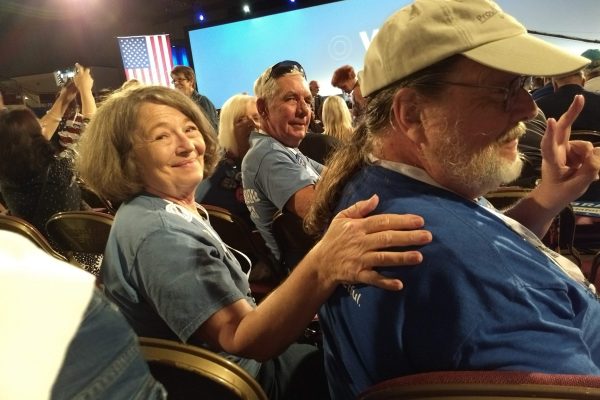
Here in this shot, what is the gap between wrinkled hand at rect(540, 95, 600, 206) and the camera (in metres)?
1.46

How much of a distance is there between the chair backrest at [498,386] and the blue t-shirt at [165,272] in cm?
62

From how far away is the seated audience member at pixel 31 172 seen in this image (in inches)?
111

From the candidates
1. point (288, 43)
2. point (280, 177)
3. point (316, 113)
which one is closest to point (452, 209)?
point (280, 177)

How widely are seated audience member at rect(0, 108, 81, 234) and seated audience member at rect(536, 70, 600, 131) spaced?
367cm

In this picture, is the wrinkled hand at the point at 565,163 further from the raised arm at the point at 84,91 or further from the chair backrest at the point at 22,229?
the raised arm at the point at 84,91

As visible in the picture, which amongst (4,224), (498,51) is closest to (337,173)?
(498,51)

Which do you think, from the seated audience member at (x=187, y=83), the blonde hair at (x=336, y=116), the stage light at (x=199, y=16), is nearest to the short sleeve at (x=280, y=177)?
the blonde hair at (x=336, y=116)

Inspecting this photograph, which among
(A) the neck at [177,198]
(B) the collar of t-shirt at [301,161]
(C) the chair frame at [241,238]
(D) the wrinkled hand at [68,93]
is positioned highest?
(D) the wrinkled hand at [68,93]

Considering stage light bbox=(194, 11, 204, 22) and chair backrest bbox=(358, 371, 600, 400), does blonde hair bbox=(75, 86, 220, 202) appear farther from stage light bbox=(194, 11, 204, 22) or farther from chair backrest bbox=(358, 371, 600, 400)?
stage light bbox=(194, 11, 204, 22)

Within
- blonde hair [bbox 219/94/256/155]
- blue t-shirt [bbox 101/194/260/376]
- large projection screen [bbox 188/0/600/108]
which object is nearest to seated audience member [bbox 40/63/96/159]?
blonde hair [bbox 219/94/256/155]

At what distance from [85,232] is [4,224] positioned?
426 mm

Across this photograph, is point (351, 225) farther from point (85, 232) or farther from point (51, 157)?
point (51, 157)

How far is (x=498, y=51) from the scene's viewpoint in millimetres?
973

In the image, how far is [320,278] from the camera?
3.11 ft
